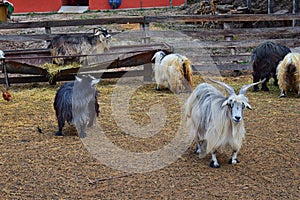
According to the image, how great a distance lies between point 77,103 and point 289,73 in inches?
153

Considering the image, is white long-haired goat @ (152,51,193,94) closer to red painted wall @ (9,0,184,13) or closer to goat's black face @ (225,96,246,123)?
goat's black face @ (225,96,246,123)

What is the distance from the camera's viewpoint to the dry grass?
427 centimetres

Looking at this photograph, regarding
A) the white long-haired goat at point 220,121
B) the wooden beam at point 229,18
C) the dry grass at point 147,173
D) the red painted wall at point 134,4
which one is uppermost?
the red painted wall at point 134,4

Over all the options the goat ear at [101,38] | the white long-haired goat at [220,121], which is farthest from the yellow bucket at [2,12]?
the white long-haired goat at [220,121]

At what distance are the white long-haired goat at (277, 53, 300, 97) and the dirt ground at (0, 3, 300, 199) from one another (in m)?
0.58

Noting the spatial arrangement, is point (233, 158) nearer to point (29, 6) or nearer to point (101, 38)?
point (101, 38)

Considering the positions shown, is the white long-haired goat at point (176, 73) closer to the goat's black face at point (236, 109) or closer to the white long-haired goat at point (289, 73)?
the white long-haired goat at point (289, 73)

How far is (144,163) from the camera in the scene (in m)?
5.00

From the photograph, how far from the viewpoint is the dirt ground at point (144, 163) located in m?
4.28

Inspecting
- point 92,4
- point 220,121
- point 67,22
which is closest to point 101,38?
point 67,22

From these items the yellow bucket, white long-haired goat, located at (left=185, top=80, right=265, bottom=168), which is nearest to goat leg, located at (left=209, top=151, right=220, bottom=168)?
white long-haired goat, located at (left=185, top=80, right=265, bottom=168)

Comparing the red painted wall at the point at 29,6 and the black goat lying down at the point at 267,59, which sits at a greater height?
the red painted wall at the point at 29,6

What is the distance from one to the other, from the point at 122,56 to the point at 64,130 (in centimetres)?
334

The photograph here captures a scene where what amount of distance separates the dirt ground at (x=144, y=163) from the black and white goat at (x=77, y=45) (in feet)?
10.1
